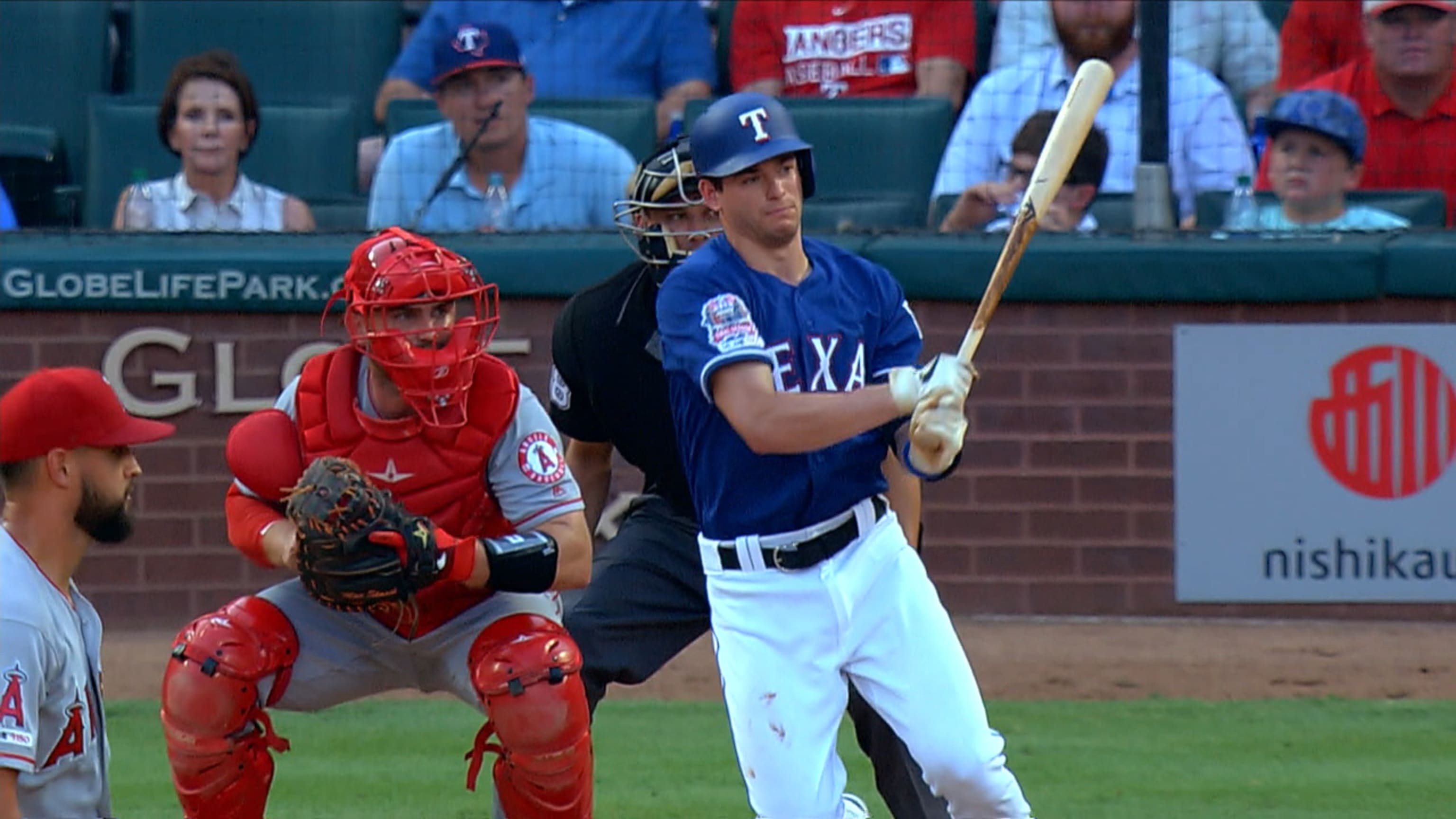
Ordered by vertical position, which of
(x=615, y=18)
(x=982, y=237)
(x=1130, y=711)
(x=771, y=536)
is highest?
(x=615, y=18)

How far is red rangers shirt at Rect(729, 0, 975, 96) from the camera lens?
8.63 metres

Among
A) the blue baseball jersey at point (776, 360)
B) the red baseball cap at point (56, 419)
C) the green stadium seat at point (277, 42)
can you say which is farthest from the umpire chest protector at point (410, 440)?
the green stadium seat at point (277, 42)

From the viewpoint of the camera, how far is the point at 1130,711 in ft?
21.4

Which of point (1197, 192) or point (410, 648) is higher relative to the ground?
point (1197, 192)

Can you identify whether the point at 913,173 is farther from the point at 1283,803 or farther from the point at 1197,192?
the point at 1283,803

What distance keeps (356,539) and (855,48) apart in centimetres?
508

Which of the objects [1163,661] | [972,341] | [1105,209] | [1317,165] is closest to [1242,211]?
[1317,165]

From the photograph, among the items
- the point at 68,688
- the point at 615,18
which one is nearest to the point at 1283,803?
the point at 68,688

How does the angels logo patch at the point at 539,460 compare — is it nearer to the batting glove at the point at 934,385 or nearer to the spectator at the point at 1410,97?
the batting glove at the point at 934,385

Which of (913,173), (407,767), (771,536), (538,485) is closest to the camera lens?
(771,536)

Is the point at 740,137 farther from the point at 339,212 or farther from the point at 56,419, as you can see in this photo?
the point at 339,212

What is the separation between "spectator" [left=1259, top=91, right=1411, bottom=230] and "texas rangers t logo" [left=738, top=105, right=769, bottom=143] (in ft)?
13.1

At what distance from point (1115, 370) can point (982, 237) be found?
0.68m

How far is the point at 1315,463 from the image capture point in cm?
750
